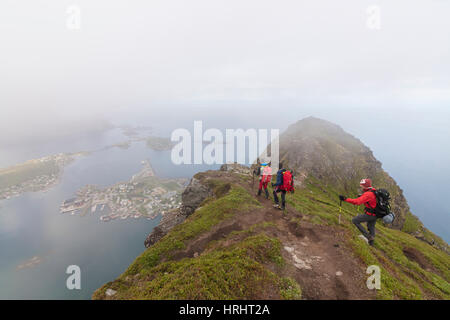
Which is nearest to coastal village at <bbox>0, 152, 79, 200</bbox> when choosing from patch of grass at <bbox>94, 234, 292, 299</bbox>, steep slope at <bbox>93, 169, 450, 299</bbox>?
steep slope at <bbox>93, 169, 450, 299</bbox>

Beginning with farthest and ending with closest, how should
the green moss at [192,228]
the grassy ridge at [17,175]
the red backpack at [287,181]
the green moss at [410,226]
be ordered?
the grassy ridge at [17,175], the green moss at [410,226], the red backpack at [287,181], the green moss at [192,228]

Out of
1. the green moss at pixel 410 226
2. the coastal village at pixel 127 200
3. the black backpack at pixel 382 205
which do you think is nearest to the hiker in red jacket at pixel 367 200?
the black backpack at pixel 382 205

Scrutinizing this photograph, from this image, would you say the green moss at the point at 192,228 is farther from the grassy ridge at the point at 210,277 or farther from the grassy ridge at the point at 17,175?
the grassy ridge at the point at 17,175

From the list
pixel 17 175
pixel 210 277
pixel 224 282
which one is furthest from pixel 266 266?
pixel 17 175

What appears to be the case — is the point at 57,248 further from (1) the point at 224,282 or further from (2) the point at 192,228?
(1) the point at 224,282

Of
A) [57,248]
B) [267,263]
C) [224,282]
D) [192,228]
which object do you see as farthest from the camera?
[57,248]
